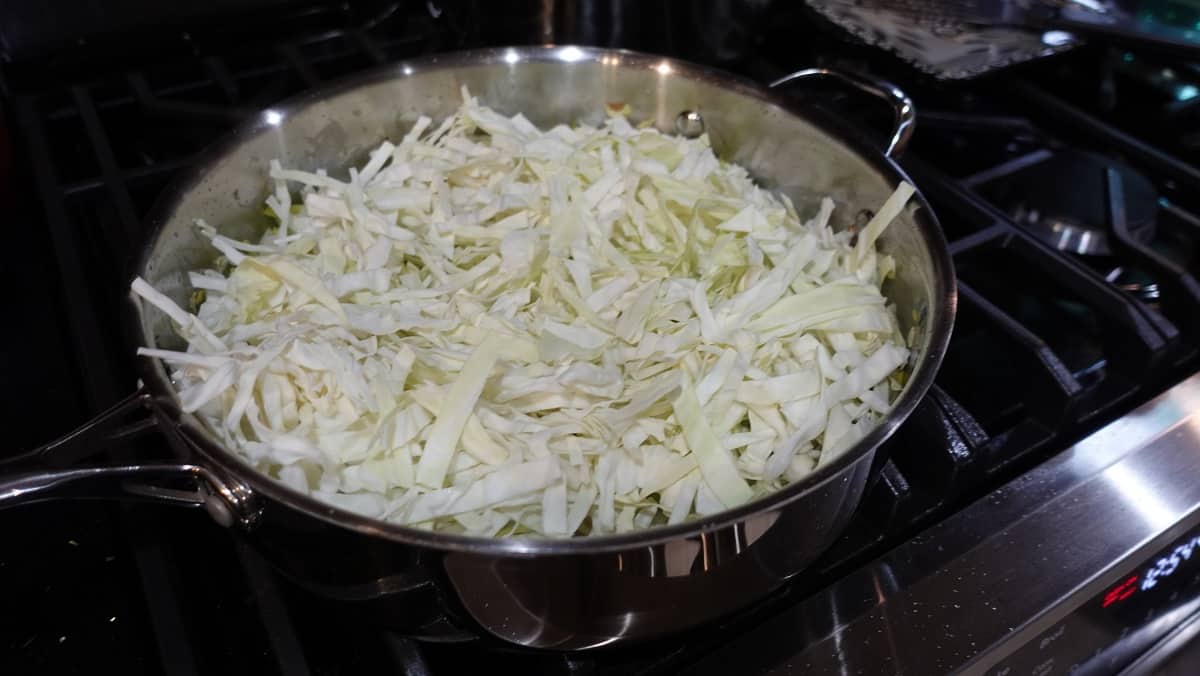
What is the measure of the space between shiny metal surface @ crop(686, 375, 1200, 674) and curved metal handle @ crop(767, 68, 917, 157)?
350 millimetres

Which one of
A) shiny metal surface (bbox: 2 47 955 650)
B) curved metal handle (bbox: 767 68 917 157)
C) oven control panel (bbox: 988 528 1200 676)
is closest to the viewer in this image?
shiny metal surface (bbox: 2 47 955 650)

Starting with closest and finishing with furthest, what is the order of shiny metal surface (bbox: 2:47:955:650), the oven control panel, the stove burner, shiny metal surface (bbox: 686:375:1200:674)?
shiny metal surface (bbox: 2:47:955:650) < shiny metal surface (bbox: 686:375:1200:674) < the oven control panel < the stove burner

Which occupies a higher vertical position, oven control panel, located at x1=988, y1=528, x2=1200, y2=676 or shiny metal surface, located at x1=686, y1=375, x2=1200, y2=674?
shiny metal surface, located at x1=686, y1=375, x2=1200, y2=674

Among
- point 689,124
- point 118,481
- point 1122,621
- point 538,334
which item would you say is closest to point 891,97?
point 689,124

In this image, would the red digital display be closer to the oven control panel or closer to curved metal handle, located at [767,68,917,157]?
the oven control panel

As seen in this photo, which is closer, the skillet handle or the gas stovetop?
the skillet handle

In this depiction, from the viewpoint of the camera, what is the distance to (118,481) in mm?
620

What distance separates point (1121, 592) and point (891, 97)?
0.54 metres

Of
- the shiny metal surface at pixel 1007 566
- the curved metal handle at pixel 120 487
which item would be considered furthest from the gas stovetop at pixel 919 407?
the curved metal handle at pixel 120 487

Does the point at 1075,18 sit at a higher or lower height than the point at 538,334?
higher

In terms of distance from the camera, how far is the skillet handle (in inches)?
23.5

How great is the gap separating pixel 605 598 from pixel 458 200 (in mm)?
597

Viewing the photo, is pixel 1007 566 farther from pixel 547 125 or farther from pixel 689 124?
pixel 547 125

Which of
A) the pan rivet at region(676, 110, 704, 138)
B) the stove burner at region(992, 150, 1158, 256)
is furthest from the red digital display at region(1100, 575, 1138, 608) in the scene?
the pan rivet at region(676, 110, 704, 138)
